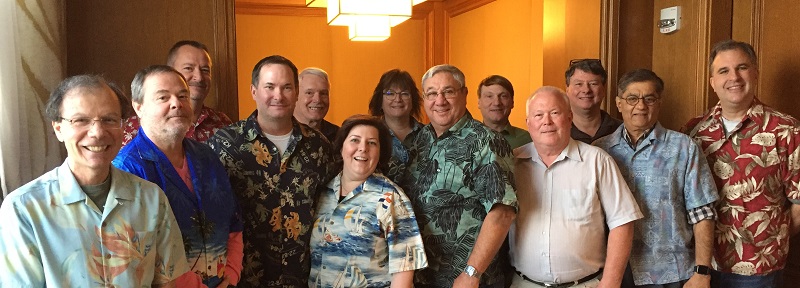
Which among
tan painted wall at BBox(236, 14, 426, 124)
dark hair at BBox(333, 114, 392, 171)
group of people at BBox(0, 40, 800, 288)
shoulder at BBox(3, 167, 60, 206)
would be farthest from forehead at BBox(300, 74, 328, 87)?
tan painted wall at BBox(236, 14, 426, 124)

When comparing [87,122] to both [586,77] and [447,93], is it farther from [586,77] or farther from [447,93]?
[586,77]

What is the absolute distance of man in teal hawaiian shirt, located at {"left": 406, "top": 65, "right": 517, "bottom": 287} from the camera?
2611 millimetres

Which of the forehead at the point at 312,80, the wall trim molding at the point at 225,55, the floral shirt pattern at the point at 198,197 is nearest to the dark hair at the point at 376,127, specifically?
the floral shirt pattern at the point at 198,197

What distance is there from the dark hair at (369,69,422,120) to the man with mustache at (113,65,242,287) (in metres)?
1.32

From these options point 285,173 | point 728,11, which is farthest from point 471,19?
point 285,173

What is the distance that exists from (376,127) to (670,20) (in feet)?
7.41

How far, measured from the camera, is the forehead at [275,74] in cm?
256

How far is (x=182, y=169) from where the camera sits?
7.18ft

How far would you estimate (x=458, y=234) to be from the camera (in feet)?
8.80

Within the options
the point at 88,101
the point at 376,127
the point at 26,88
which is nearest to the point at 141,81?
the point at 88,101

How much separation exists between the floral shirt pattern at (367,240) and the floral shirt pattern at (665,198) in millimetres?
922

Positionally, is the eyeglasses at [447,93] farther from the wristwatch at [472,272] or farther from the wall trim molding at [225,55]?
the wall trim molding at [225,55]

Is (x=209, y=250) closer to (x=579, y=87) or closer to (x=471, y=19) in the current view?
(x=579, y=87)

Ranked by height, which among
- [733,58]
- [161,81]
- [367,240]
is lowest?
[367,240]
